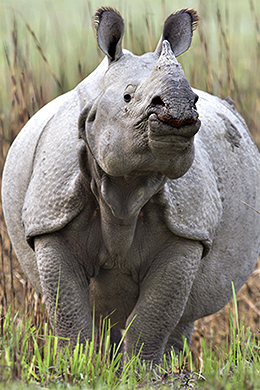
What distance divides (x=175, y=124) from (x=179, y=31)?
61 centimetres

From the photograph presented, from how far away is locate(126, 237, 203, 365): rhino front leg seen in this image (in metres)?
2.77

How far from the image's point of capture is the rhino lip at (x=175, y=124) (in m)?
2.10

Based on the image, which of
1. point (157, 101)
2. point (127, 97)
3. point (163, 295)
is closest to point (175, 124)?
point (157, 101)

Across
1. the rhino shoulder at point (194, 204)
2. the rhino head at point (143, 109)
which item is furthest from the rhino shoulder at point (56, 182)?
the rhino shoulder at point (194, 204)

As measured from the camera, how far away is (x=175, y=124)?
2109 mm

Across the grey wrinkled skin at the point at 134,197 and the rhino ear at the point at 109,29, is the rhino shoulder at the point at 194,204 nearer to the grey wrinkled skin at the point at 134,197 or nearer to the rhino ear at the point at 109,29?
the grey wrinkled skin at the point at 134,197

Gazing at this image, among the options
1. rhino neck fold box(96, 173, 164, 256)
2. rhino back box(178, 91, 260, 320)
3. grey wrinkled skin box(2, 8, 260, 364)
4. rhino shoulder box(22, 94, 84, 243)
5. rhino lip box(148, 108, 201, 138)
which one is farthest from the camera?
rhino back box(178, 91, 260, 320)

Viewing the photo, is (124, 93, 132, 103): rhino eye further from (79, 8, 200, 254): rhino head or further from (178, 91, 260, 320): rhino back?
(178, 91, 260, 320): rhino back

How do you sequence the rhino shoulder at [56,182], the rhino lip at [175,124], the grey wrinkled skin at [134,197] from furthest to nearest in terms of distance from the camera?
the rhino shoulder at [56,182] < the grey wrinkled skin at [134,197] < the rhino lip at [175,124]

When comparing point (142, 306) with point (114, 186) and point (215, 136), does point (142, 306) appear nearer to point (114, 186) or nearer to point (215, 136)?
point (114, 186)

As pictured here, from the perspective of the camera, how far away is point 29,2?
8344 mm

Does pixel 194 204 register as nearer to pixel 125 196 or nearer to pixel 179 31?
pixel 125 196

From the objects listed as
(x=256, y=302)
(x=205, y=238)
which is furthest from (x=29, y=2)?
(x=205, y=238)

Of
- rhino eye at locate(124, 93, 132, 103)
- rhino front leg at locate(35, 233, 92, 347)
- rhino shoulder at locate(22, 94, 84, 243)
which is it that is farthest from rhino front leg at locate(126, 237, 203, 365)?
rhino eye at locate(124, 93, 132, 103)
